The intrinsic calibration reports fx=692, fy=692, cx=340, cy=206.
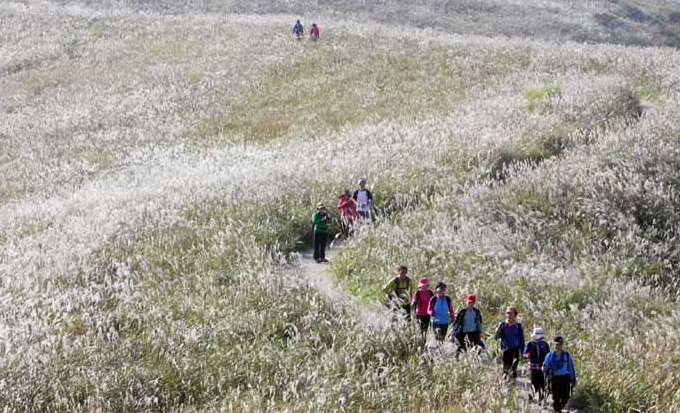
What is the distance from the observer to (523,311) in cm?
927

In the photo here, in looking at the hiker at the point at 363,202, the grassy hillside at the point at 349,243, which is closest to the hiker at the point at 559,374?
the grassy hillside at the point at 349,243

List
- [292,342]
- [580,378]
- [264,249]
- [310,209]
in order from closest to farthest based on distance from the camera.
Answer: [580,378], [292,342], [264,249], [310,209]

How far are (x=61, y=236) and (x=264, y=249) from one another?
4.18 m

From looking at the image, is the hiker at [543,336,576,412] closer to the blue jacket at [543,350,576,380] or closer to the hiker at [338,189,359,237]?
the blue jacket at [543,350,576,380]

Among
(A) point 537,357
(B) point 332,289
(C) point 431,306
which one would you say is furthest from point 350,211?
(A) point 537,357

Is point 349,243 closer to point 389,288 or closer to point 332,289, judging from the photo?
point 332,289

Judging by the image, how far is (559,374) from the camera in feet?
22.9

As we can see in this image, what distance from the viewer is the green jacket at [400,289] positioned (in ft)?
29.6

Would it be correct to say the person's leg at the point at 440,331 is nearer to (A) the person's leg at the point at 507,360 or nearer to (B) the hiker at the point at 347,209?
(A) the person's leg at the point at 507,360

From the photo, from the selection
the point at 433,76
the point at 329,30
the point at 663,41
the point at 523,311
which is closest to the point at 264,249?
the point at 523,311

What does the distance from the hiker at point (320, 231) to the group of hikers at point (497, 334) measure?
2.68 metres

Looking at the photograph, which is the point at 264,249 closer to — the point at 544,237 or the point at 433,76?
the point at 544,237

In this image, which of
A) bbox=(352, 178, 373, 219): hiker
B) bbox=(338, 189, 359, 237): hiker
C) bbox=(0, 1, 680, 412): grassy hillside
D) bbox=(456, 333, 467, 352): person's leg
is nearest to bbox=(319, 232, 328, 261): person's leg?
bbox=(0, 1, 680, 412): grassy hillside

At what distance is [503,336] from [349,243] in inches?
178
